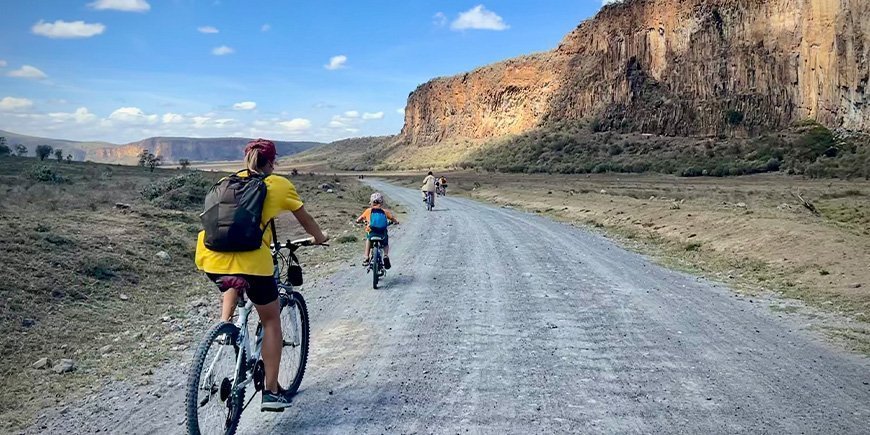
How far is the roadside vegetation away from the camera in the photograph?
56.2m

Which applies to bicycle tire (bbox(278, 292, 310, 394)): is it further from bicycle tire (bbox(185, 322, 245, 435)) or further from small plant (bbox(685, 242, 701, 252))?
small plant (bbox(685, 242, 701, 252))

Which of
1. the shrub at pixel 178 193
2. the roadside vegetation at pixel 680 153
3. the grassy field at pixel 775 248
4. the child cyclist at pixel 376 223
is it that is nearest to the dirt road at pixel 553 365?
the child cyclist at pixel 376 223

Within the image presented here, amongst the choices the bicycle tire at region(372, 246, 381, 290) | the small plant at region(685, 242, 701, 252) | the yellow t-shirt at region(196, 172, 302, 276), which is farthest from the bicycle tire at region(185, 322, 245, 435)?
the small plant at region(685, 242, 701, 252)

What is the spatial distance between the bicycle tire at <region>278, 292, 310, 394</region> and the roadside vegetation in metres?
48.9

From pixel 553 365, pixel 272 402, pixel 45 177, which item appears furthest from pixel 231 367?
pixel 45 177

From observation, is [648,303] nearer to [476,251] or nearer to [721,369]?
[721,369]

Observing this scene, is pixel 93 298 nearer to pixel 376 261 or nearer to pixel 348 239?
pixel 376 261

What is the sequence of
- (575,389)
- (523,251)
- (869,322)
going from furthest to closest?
1. (523,251)
2. (869,322)
3. (575,389)

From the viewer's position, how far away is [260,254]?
453 cm

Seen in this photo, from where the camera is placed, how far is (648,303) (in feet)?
30.0

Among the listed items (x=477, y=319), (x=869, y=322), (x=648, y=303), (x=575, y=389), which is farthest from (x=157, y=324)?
(x=869, y=322)

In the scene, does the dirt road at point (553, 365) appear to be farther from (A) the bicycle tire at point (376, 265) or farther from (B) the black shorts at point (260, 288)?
(B) the black shorts at point (260, 288)

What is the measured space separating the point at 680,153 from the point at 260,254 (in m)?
75.5

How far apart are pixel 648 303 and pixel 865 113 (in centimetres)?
6930
